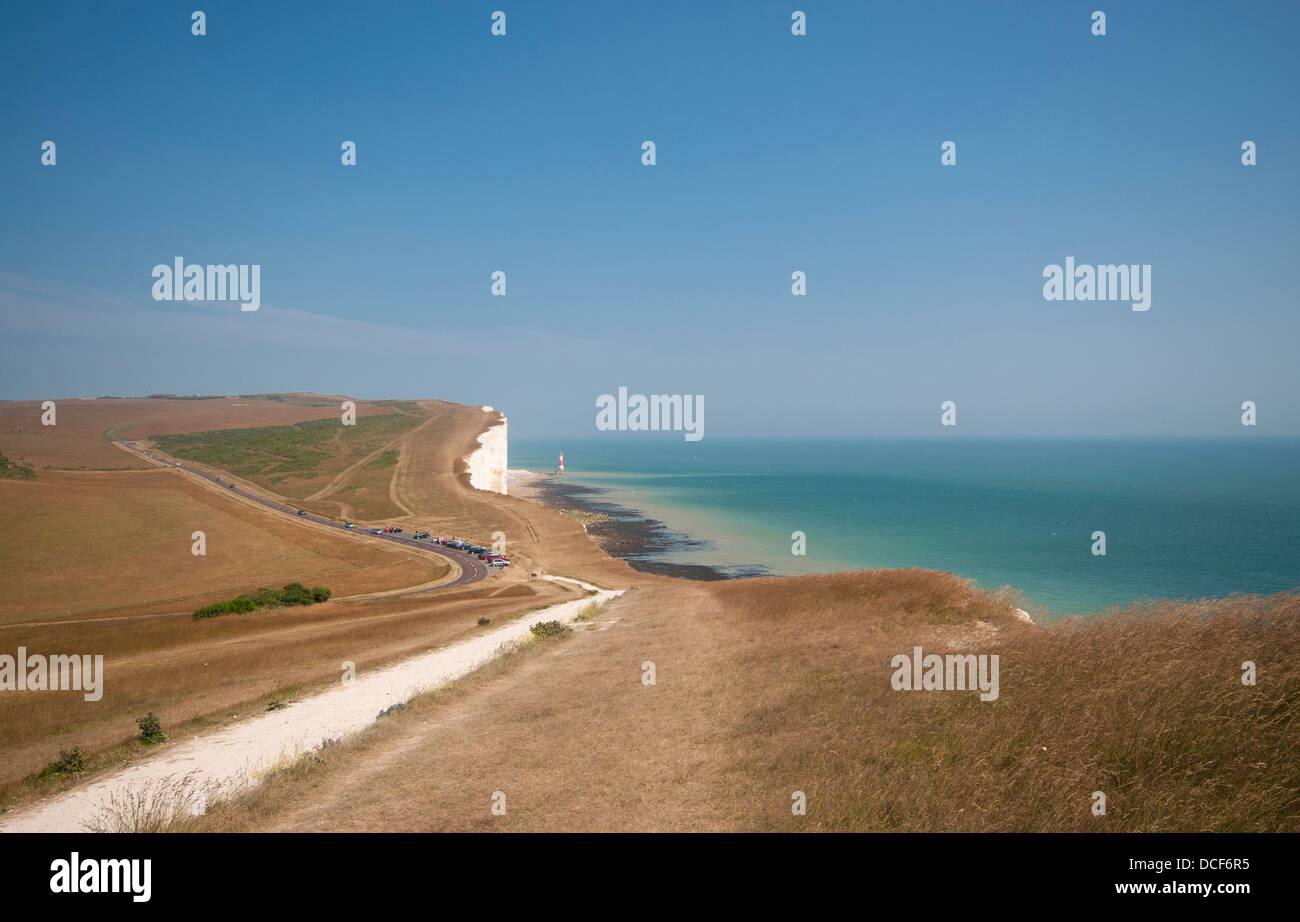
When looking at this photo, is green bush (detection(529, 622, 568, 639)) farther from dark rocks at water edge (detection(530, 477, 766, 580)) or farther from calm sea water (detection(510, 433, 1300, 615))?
dark rocks at water edge (detection(530, 477, 766, 580))

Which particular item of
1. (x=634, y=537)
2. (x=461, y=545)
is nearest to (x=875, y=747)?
(x=461, y=545)

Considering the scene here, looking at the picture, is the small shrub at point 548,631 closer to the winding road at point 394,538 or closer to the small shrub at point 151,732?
the small shrub at point 151,732

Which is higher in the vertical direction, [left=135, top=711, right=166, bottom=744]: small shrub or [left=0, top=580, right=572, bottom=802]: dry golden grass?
[left=135, top=711, right=166, bottom=744]: small shrub

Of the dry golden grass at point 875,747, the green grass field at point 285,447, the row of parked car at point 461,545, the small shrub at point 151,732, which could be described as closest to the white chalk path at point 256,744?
the small shrub at point 151,732

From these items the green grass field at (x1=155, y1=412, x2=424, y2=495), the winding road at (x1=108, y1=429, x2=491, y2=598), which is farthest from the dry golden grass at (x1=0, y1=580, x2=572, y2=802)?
the green grass field at (x1=155, y1=412, x2=424, y2=495)

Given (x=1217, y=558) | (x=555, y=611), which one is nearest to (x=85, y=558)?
(x=555, y=611)

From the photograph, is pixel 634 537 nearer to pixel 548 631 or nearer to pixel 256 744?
pixel 548 631

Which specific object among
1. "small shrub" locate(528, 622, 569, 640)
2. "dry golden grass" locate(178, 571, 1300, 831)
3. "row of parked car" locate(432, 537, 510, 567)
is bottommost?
"row of parked car" locate(432, 537, 510, 567)
